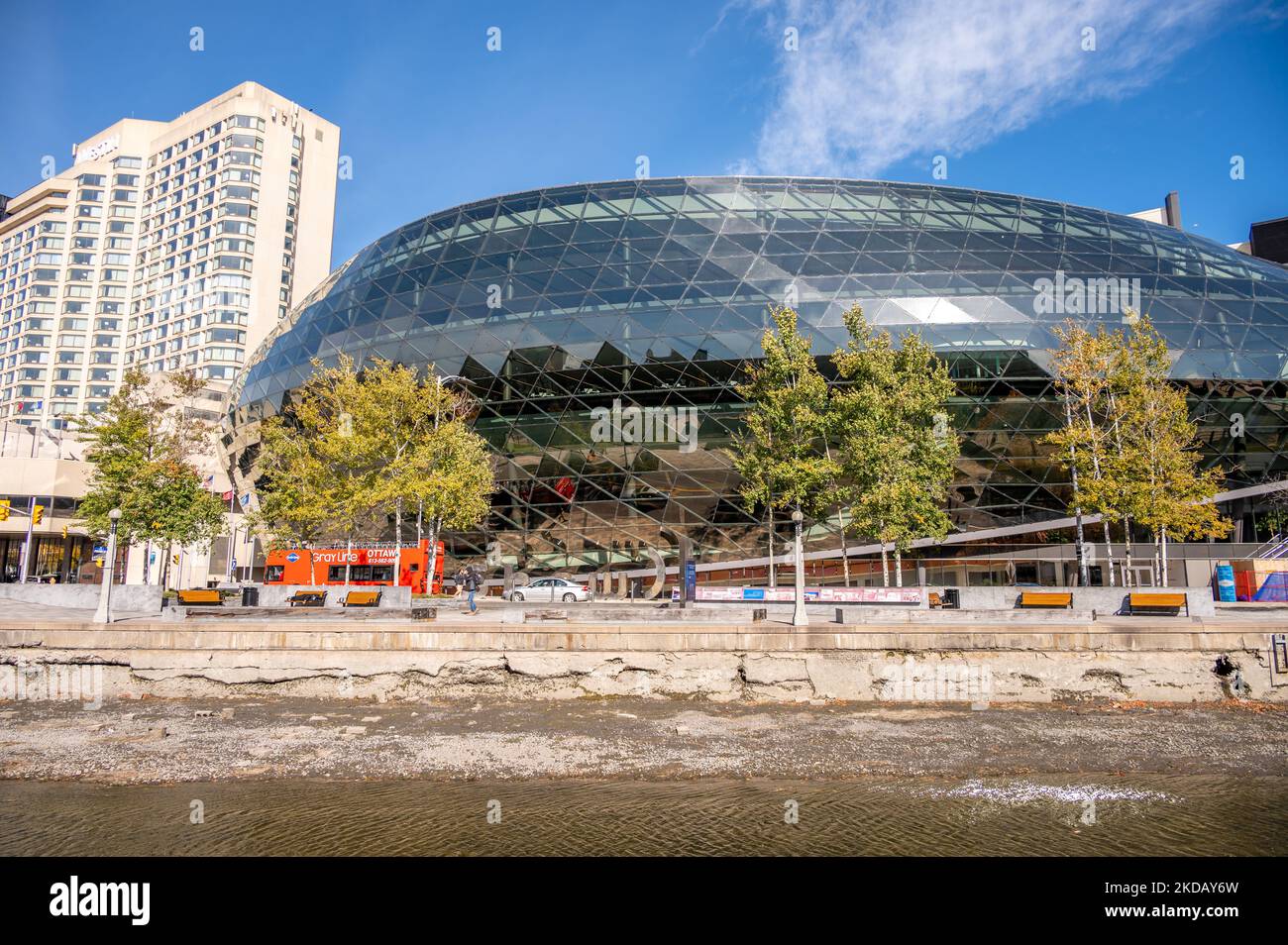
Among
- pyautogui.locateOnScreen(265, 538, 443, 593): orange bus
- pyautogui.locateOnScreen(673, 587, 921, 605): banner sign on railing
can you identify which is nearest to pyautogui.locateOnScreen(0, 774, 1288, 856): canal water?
pyautogui.locateOnScreen(673, 587, 921, 605): banner sign on railing

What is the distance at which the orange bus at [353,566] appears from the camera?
34.3 meters

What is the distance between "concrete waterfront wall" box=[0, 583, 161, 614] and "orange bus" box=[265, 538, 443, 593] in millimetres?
6653

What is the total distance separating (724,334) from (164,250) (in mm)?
116652

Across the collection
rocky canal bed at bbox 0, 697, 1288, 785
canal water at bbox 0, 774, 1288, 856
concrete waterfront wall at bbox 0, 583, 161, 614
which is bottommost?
canal water at bbox 0, 774, 1288, 856

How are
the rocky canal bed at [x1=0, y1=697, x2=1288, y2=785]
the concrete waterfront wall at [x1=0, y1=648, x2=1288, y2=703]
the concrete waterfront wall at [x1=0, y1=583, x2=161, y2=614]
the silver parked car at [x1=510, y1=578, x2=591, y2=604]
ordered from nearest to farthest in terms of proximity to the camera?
the rocky canal bed at [x1=0, y1=697, x2=1288, y2=785] → the concrete waterfront wall at [x1=0, y1=648, x2=1288, y2=703] → the concrete waterfront wall at [x1=0, y1=583, x2=161, y2=614] → the silver parked car at [x1=510, y1=578, x2=591, y2=604]

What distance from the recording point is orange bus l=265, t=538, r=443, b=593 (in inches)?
1350

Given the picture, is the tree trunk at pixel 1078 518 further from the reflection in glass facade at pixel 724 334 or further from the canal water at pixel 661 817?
the canal water at pixel 661 817

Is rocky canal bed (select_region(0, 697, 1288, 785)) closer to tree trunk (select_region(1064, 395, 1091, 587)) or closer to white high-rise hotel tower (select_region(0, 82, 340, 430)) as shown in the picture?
tree trunk (select_region(1064, 395, 1091, 587))
